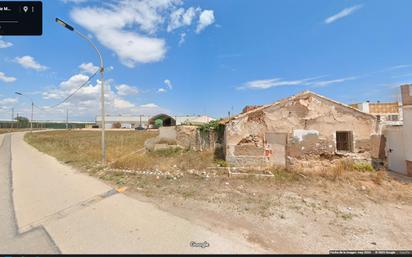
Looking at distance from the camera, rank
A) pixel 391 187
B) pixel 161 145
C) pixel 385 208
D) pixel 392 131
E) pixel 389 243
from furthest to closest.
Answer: pixel 161 145 < pixel 392 131 < pixel 391 187 < pixel 385 208 < pixel 389 243

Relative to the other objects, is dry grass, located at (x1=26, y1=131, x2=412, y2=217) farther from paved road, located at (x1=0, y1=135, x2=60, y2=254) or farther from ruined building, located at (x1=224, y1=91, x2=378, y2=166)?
paved road, located at (x1=0, y1=135, x2=60, y2=254)

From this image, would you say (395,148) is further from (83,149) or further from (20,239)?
(83,149)

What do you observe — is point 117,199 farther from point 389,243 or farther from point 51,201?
point 389,243

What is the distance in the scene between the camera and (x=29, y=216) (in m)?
4.54

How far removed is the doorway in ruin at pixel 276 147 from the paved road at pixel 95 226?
605 centimetres

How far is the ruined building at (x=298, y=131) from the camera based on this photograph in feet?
29.9

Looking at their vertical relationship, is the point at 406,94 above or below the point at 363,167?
above

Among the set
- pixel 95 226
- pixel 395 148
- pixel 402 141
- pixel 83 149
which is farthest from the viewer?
pixel 83 149

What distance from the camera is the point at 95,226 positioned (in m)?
4.01

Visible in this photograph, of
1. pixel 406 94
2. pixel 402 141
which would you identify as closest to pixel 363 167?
pixel 402 141

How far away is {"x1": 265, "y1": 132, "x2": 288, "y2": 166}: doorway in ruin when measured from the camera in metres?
9.37

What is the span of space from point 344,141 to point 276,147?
3.13 m

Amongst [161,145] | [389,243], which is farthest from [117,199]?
[161,145]

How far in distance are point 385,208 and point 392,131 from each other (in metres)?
5.07
